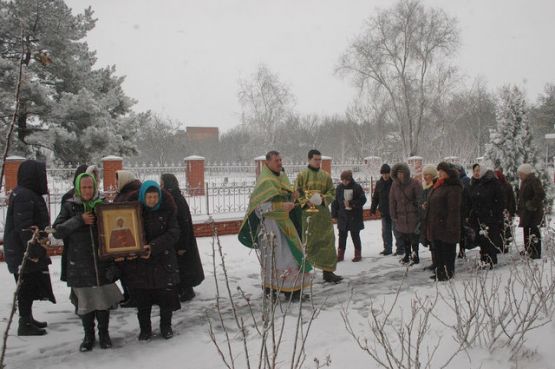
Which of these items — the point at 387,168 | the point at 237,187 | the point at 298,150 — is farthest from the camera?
the point at 298,150

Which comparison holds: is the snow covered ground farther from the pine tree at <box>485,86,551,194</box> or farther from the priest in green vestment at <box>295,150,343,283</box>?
the pine tree at <box>485,86,551,194</box>

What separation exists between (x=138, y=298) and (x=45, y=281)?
1.01 meters

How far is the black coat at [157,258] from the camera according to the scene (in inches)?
164

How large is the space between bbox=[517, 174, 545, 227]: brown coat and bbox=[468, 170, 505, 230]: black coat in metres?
0.33

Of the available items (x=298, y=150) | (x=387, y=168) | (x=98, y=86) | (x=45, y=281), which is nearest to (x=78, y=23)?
(x=98, y=86)

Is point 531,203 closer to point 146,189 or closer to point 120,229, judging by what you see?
point 146,189

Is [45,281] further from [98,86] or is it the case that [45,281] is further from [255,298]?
[98,86]

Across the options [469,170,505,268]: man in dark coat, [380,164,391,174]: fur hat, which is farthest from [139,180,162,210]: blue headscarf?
[380,164,391,174]: fur hat

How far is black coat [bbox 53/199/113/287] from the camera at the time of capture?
13.0ft

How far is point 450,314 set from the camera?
434cm

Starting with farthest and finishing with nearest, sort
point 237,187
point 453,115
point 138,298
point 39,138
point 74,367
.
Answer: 1. point 453,115
2. point 39,138
3. point 237,187
4. point 138,298
5. point 74,367

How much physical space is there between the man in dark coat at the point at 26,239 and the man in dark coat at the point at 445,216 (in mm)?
4352

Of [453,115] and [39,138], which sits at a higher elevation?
[453,115]

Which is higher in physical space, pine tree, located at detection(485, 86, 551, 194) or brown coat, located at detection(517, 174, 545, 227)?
pine tree, located at detection(485, 86, 551, 194)
